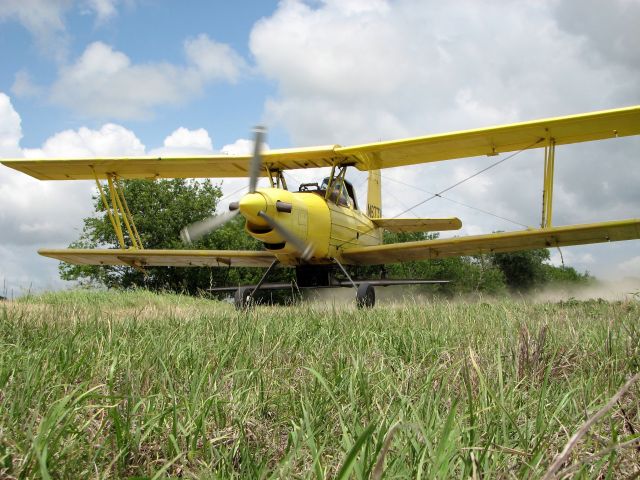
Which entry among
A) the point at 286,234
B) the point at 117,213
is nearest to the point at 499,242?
the point at 286,234

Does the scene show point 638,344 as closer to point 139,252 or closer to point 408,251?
point 408,251

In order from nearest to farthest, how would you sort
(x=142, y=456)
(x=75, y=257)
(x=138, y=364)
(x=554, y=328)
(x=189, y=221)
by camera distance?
(x=142, y=456) < (x=138, y=364) < (x=554, y=328) < (x=75, y=257) < (x=189, y=221)

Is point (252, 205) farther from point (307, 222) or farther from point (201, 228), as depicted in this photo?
point (307, 222)

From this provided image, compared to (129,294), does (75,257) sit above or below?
above

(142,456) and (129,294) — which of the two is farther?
(129,294)

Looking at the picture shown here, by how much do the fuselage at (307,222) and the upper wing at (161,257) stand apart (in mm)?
1809

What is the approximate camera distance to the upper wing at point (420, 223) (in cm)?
1478

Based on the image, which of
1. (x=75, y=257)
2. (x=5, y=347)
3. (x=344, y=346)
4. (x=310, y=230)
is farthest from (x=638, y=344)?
(x=75, y=257)

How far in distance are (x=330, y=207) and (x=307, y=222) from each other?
1154mm

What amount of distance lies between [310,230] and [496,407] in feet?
30.0

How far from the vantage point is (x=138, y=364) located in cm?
239

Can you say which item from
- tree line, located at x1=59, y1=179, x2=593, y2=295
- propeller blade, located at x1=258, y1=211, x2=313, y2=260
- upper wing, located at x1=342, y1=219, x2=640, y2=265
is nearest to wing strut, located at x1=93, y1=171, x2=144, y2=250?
propeller blade, located at x1=258, y1=211, x2=313, y2=260

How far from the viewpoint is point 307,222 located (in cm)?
1073

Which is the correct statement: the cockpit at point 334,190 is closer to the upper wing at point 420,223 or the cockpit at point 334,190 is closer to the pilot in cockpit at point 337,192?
the pilot in cockpit at point 337,192
